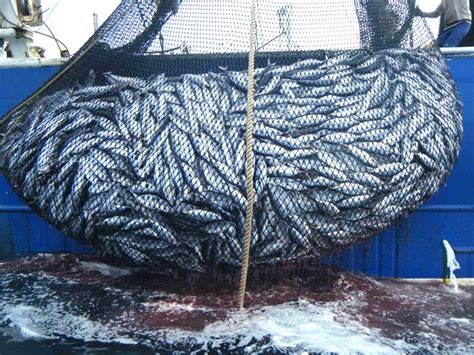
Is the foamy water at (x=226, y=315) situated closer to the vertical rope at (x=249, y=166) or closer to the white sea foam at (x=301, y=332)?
the white sea foam at (x=301, y=332)

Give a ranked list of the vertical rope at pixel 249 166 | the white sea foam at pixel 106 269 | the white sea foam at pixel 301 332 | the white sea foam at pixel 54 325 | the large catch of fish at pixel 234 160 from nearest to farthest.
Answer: the white sea foam at pixel 301 332, the white sea foam at pixel 54 325, the vertical rope at pixel 249 166, the large catch of fish at pixel 234 160, the white sea foam at pixel 106 269

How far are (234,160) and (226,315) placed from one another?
106cm

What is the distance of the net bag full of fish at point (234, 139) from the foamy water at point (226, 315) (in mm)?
347

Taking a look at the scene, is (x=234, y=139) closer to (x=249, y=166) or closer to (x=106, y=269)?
(x=249, y=166)

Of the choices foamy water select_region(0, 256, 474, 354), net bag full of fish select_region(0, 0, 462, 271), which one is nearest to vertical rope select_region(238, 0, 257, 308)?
net bag full of fish select_region(0, 0, 462, 271)

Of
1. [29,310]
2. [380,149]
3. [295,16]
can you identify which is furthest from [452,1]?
[29,310]

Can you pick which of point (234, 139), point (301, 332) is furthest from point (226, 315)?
point (234, 139)

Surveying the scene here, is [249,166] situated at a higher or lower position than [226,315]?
higher

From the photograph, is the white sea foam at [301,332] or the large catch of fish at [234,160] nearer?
the white sea foam at [301,332]

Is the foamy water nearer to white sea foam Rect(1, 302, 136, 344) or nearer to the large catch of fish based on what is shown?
white sea foam Rect(1, 302, 136, 344)

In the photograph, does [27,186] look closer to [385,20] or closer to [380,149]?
[380,149]

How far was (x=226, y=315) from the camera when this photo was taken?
356cm

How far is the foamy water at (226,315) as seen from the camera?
3.19 meters

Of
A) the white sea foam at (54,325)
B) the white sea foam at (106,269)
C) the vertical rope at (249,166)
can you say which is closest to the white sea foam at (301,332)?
the vertical rope at (249,166)
